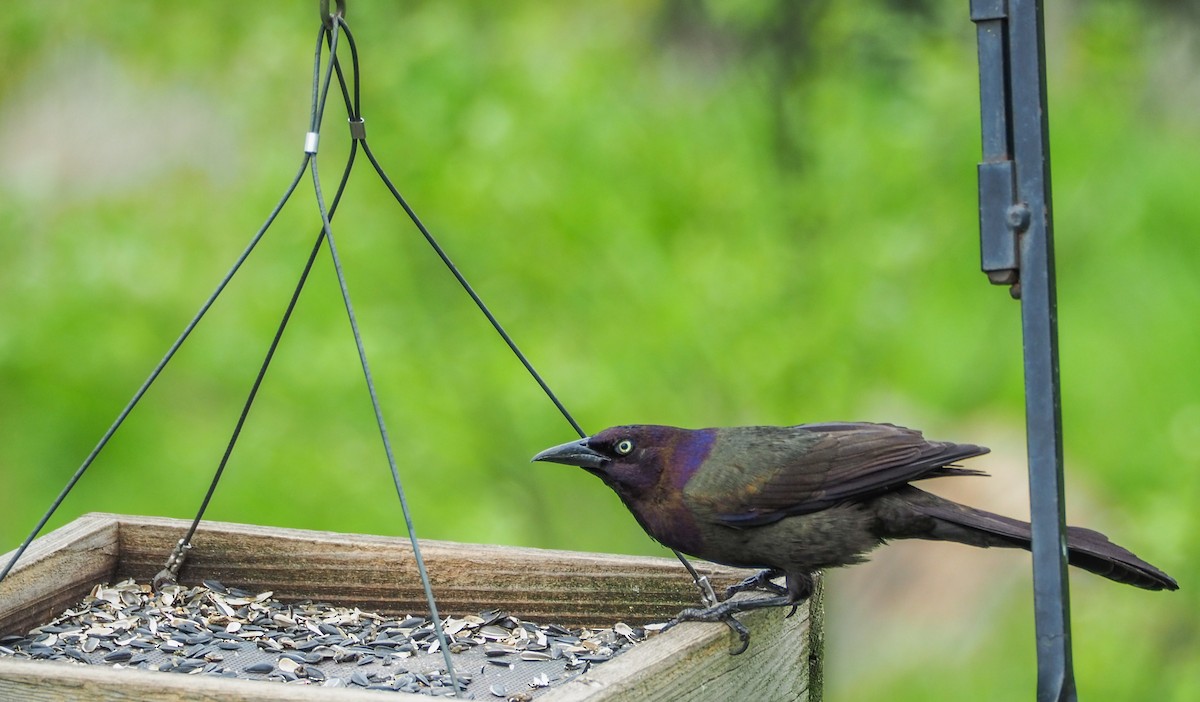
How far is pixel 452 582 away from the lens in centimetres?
314

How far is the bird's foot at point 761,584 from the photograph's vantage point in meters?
3.11

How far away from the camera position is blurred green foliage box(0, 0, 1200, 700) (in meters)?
5.24

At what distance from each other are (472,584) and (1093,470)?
3.67 metres

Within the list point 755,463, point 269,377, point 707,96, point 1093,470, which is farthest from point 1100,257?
point 269,377

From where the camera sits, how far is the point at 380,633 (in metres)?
3.04

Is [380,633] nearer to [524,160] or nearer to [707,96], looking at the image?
[524,160]

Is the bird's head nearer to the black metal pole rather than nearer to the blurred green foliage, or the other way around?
the black metal pole

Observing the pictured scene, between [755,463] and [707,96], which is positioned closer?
[755,463]

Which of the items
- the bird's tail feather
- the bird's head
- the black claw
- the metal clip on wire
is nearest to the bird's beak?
the bird's head

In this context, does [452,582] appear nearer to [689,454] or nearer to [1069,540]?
[689,454]

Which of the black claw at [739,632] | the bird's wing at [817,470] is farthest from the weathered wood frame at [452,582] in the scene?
the bird's wing at [817,470]

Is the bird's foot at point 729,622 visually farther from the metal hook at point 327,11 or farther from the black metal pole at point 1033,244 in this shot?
the metal hook at point 327,11

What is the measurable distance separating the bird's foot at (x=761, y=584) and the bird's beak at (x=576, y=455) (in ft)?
1.39

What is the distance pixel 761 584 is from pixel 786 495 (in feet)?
0.70
